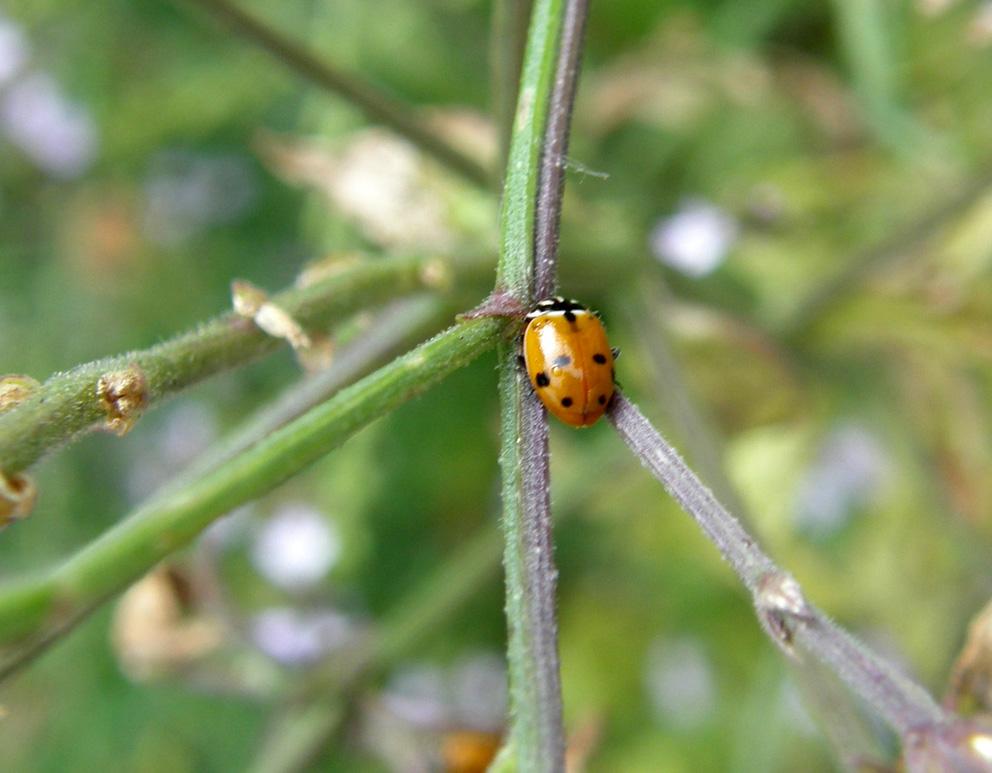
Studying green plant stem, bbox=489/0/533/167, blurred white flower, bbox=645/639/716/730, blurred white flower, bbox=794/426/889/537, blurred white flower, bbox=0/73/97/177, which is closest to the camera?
green plant stem, bbox=489/0/533/167

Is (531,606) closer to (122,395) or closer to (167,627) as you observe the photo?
(122,395)

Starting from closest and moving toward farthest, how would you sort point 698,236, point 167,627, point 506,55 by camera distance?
point 506,55, point 167,627, point 698,236

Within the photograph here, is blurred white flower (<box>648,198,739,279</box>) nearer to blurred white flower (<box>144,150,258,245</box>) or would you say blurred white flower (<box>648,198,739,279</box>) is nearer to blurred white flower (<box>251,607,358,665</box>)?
blurred white flower (<box>251,607,358,665</box>)

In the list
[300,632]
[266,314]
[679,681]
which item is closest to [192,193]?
[300,632]

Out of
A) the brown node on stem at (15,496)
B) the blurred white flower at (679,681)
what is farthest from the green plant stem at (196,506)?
the blurred white flower at (679,681)

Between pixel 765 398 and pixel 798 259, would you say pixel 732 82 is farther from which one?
pixel 765 398

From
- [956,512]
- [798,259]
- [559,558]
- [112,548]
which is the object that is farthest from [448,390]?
[112,548]

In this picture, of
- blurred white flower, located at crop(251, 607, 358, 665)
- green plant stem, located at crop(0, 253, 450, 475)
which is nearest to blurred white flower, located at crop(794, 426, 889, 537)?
blurred white flower, located at crop(251, 607, 358, 665)

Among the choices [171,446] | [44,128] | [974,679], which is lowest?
[974,679]
